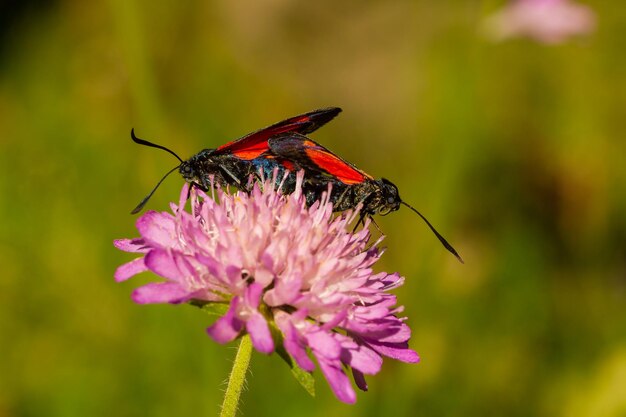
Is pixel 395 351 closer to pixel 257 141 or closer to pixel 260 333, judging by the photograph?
pixel 260 333

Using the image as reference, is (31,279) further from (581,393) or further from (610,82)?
(610,82)

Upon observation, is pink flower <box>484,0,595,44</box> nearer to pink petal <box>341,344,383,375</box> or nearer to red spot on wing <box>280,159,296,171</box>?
red spot on wing <box>280,159,296,171</box>

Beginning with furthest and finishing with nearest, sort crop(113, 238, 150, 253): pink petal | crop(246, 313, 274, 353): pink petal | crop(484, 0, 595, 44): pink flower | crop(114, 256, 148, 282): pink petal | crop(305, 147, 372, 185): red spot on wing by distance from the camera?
crop(484, 0, 595, 44): pink flower, crop(305, 147, 372, 185): red spot on wing, crop(113, 238, 150, 253): pink petal, crop(114, 256, 148, 282): pink petal, crop(246, 313, 274, 353): pink petal

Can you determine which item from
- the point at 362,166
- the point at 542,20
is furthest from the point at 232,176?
the point at 362,166

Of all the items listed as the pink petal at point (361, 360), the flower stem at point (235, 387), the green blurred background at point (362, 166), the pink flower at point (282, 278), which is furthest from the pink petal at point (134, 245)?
the green blurred background at point (362, 166)

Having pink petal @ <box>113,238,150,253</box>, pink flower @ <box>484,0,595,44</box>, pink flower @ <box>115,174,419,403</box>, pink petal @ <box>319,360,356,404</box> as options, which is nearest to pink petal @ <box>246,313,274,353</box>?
pink flower @ <box>115,174,419,403</box>
